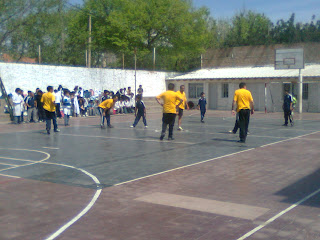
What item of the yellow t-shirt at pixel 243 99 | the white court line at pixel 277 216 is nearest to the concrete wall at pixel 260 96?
the yellow t-shirt at pixel 243 99

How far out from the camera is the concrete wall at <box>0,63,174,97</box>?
26345 millimetres

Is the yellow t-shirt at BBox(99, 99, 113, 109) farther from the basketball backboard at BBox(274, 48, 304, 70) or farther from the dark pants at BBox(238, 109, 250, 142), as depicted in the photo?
the basketball backboard at BBox(274, 48, 304, 70)

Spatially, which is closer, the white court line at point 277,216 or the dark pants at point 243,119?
the white court line at point 277,216

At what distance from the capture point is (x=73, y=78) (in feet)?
99.5

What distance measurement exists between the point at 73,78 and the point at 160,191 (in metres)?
24.1

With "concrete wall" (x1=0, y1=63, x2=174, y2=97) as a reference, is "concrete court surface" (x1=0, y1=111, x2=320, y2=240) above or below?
below

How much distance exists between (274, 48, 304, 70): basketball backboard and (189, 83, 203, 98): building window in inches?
339

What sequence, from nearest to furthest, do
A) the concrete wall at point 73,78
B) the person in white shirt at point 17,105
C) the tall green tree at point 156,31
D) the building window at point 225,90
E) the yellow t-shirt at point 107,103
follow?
the yellow t-shirt at point 107,103 < the person in white shirt at point 17,105 < the concrete wall at point 73,78 < the building window at point 225,90 < the tall green tree at point 156,31

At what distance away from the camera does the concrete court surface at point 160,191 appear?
543 centimetres

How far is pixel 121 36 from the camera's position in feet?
142

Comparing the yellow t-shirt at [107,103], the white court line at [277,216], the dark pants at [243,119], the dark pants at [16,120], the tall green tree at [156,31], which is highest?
the tall green tree at [156,31]

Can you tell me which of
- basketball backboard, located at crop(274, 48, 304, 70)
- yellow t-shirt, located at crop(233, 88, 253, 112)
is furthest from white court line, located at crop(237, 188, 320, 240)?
basketball backboard, located at crop(274, 48, 304, 70)

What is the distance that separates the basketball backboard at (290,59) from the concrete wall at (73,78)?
11002 mm

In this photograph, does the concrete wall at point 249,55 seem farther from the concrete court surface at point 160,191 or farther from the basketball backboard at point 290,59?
the concrete court surface at point 160,191
